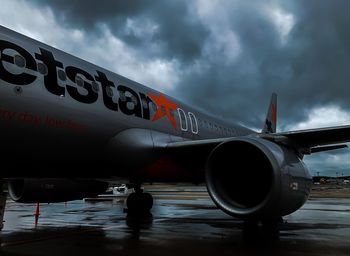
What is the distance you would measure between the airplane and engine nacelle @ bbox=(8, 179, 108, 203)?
0.03 m

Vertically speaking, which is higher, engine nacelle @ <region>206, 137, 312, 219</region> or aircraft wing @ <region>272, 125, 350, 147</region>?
aircraft wing @ <region>272, 125, 350, 147</region>

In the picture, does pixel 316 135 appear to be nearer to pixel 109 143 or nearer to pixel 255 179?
pixel 255 179

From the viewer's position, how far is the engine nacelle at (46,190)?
9346 millimetres

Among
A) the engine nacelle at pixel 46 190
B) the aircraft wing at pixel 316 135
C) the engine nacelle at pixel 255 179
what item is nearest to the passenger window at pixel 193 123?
the engine nacelle at pixel 46 190

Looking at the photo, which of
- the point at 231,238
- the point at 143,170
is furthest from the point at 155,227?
the point at 231,238

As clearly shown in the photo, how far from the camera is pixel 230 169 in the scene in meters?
7.79

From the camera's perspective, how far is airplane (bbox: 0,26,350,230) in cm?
639

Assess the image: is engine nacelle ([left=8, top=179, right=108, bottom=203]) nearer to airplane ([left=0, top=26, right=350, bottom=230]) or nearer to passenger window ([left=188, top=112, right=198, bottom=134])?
airplane ([left=0, top=26, right=350, bottom=230])

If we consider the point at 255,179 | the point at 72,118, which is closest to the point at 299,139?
the point at 255,179

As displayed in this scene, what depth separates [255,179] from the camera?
8.32 meters

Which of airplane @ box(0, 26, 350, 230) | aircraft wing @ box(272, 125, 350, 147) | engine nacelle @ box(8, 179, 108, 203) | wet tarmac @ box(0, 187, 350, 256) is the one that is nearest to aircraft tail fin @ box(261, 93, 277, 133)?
wet tarmac @ box(0, 187, 350, 256)

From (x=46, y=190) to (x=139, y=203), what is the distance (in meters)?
4.60

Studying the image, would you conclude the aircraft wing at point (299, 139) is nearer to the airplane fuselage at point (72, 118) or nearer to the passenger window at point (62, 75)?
the airplane fuselage at point (72, 118)

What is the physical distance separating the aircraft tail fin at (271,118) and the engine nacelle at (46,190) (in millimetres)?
10768
